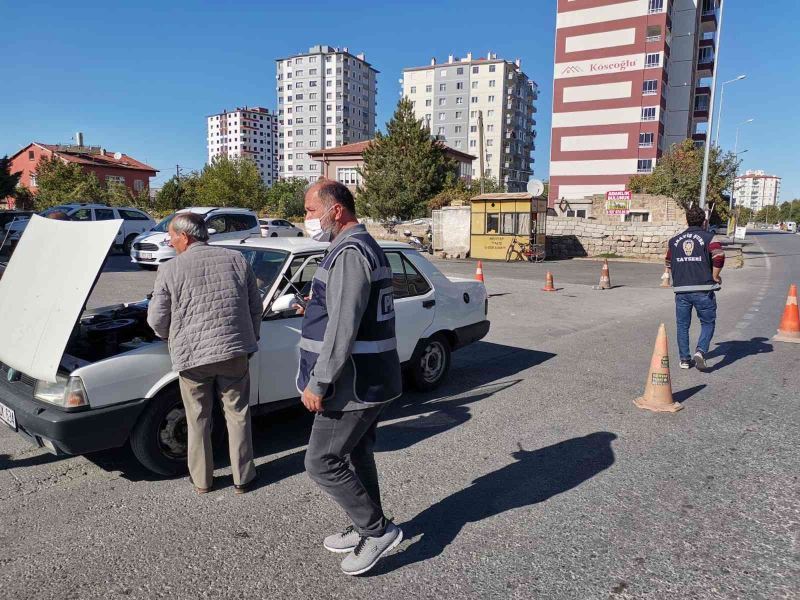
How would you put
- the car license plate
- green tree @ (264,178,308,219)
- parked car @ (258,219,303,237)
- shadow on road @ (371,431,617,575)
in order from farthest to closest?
1. green tree @ (264,178,308,219)
2. parked car @ (258,219,303,237)
3. the car license plate
4. shadow on road @ (371,431,617,575)

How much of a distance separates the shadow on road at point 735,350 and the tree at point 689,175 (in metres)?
30.9

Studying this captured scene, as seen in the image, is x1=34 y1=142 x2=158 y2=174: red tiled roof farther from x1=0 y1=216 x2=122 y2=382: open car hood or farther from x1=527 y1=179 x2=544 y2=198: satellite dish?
x1=0 y1=216 x2=122 y2=382: open car hood

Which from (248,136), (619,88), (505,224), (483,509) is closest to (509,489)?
(483,509)

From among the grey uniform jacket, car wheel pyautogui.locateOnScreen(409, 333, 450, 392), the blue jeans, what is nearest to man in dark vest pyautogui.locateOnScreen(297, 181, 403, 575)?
the grey uniform jacket

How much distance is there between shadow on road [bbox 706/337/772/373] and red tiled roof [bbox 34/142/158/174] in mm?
69950

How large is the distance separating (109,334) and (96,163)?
74.0 metres

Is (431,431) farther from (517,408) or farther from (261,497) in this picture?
(261,497)

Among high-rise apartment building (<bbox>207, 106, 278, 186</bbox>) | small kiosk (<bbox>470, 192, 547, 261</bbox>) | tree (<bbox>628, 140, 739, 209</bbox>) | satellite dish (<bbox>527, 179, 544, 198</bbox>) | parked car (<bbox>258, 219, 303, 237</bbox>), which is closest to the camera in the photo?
satellite dish (<bbox>527, 179, 544, 198</bbox>)

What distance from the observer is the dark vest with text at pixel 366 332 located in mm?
2611

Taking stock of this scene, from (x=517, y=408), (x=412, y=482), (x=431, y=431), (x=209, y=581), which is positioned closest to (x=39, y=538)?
(x=209, y=581)

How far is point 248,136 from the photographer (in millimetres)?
158250

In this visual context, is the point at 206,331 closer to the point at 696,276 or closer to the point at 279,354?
the point at 279,354

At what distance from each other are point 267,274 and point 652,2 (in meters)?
68.3

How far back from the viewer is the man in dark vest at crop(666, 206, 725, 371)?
6684 millimetres
